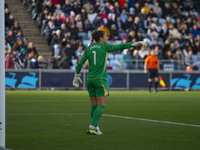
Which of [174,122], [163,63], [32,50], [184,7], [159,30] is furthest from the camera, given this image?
[184,7]

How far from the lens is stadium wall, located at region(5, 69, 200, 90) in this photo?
27234 millimetres

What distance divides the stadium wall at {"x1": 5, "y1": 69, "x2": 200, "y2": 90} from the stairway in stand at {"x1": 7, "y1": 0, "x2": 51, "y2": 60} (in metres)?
3.20

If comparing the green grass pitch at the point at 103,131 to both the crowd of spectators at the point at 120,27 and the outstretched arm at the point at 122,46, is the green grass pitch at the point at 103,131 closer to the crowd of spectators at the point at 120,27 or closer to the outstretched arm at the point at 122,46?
the outstretched arm at the point at 122,46

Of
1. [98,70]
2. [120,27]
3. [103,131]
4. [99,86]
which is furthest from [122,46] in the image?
[120,27]

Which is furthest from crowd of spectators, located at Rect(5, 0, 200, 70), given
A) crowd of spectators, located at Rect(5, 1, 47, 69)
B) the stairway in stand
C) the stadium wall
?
the stadium wall

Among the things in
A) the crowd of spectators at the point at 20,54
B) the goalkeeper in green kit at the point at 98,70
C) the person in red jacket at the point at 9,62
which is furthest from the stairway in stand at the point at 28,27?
the goalkeeper in green kit at the point at 98,70

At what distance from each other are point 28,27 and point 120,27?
581cm

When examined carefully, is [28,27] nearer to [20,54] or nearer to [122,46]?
[20,54]

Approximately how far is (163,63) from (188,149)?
75.2 feet

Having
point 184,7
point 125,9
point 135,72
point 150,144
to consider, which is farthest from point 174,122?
point 184,7

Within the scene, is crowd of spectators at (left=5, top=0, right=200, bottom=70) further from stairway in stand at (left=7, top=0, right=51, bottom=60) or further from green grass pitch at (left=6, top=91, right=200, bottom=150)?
green grass pitch at (left=6, top=91, right=200, bottom=150)

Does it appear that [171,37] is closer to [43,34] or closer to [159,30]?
[159,30]

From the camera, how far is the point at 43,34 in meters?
31.7

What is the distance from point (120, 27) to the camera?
32281 mm
